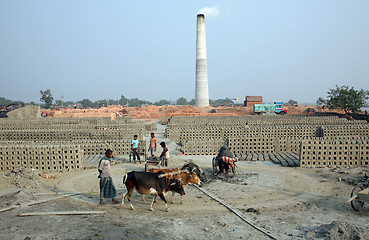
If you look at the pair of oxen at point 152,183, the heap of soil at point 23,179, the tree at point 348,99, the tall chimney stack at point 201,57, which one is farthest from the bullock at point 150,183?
the tall chimney stack at point 201,57

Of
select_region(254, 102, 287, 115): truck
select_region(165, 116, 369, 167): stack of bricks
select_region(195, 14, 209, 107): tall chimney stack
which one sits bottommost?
select_region(165, 116, 369, 167): stack of bricks

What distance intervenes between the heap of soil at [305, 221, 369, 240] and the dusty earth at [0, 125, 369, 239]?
17 millimetres

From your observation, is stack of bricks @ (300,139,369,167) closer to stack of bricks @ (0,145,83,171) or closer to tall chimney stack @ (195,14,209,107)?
stack of bricks @ (0,145,83,171)

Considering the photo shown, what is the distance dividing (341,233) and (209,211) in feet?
9.83

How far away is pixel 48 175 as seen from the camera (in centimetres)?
1037

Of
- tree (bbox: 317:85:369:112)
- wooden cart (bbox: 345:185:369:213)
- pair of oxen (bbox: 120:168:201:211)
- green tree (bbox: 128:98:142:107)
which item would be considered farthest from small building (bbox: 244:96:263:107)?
green tree (bbox: 128:98:142:107)

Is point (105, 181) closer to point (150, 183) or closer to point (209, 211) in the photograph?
point (150, 183)

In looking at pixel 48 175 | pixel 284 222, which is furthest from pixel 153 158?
pixel 284 222

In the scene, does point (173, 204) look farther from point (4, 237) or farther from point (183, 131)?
point (183, 131)

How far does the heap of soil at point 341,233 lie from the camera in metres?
5.32

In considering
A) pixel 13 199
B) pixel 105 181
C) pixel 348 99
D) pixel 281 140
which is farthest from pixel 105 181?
pixel 348 99

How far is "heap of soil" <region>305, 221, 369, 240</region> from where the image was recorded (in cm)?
532

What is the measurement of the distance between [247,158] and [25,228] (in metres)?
9.90

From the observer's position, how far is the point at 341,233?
17.8ft
